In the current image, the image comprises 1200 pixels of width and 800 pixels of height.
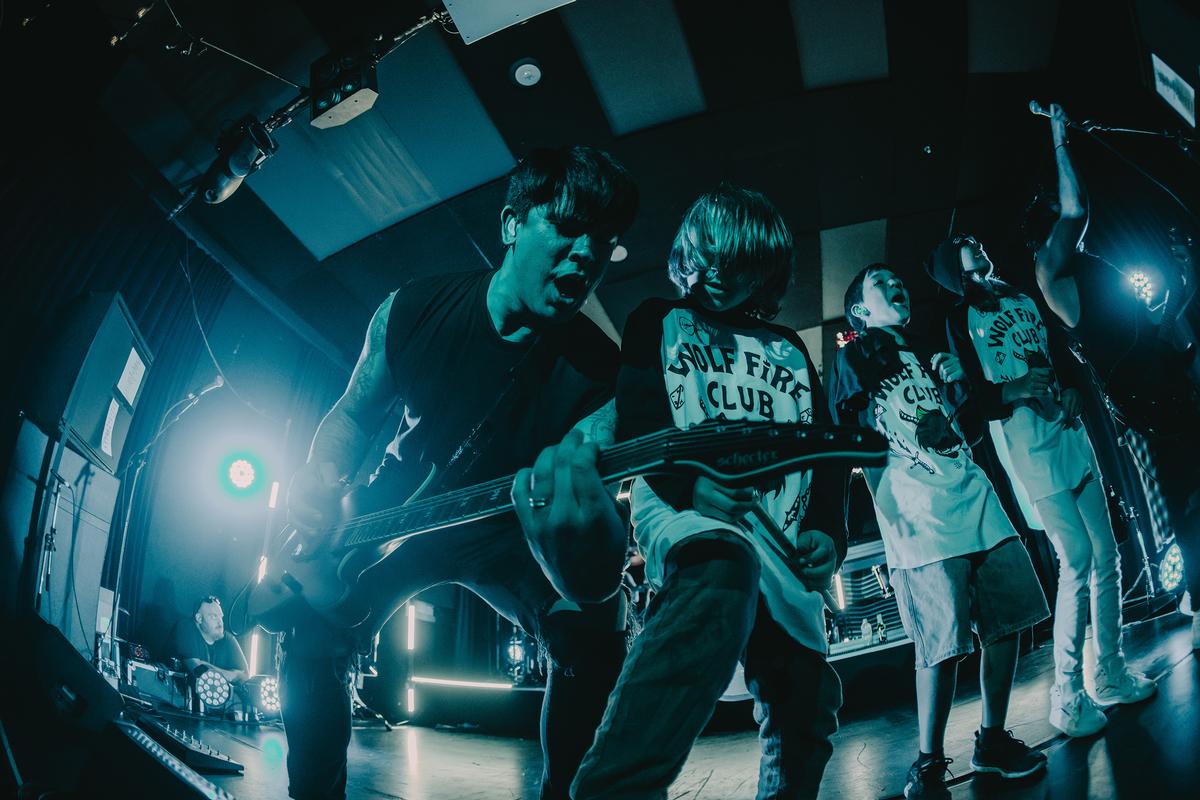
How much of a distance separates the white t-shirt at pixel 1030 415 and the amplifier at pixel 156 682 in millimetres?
4516

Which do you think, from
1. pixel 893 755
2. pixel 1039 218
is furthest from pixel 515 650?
pixel 1039 218

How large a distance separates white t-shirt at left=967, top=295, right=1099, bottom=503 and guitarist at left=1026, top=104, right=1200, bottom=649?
0.59m

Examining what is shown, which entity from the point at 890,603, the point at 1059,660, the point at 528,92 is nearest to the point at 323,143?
the point at 528,92

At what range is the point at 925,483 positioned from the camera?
1.85 m

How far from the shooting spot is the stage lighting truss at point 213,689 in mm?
3809

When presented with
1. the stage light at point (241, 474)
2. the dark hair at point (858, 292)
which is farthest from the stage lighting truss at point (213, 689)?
the dark hair at point (858, 292)

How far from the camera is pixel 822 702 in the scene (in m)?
1.00

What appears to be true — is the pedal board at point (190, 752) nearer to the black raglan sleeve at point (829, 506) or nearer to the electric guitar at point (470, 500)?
the electric guitar at point (470, 500)

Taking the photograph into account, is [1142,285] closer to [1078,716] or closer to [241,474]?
[1078,716]

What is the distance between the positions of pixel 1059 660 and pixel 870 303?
138cm

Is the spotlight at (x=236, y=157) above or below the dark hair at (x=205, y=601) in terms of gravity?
above

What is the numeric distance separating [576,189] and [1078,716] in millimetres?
2175

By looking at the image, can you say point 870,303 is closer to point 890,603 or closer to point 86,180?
point 890,603

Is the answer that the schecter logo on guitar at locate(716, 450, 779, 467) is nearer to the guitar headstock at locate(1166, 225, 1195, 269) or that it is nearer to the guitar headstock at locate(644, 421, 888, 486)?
the guitar headstock at locate(644, 421, 888, 486)
